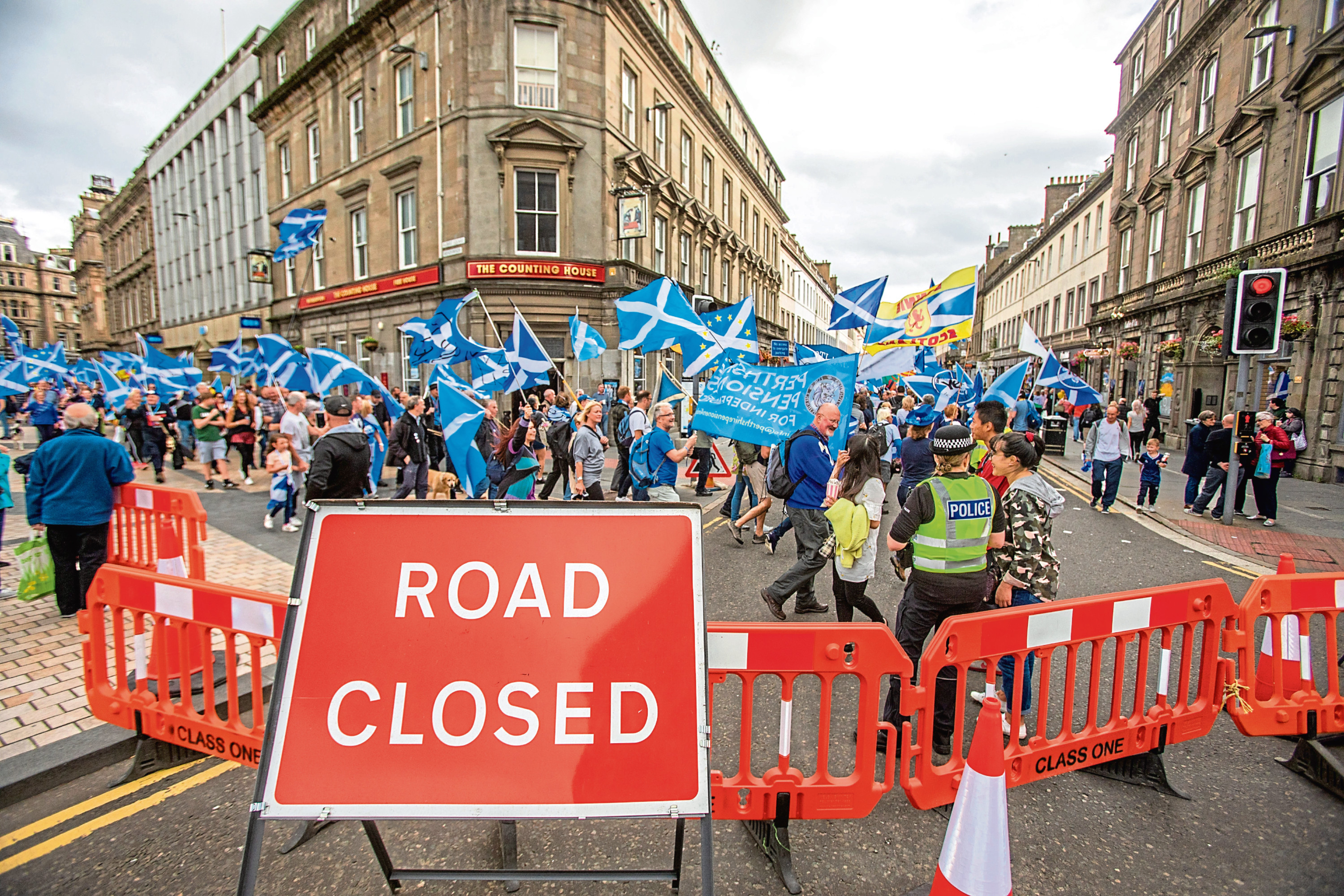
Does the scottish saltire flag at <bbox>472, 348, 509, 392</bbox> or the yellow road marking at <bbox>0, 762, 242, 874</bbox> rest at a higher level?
the scottish saltire flag at <bbox>472, 348, 509, 392</bbox>

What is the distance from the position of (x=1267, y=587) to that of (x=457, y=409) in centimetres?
647

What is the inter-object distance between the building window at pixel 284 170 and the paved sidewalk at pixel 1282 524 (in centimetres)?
3303

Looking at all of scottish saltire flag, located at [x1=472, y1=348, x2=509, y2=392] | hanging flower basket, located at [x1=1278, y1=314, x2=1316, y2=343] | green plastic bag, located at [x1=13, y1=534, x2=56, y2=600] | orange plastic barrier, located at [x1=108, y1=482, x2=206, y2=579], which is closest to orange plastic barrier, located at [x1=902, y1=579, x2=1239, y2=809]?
orange plastic barrier, located at [x1=108, y1=482, x2=206, y2=579]

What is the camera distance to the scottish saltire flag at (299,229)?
469 inches

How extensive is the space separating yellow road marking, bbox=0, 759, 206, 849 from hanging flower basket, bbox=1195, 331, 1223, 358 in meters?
19.1

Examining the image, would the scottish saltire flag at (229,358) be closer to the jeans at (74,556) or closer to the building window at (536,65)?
the building window at (536,65)

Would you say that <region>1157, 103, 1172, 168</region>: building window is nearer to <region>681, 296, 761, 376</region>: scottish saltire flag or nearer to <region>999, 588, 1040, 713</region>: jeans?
<region>681, 296, 761, 376</region>: scottish saltire flag

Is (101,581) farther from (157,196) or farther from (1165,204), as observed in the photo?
(157,196)

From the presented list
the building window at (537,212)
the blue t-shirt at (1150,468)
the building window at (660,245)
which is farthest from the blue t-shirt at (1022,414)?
the building window at (660,245)

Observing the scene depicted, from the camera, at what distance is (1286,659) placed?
3.45m

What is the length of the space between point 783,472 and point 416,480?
584cm

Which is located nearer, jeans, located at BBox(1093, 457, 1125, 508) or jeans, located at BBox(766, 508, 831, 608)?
jeans, located at BBox(766, 508, 831, 608)

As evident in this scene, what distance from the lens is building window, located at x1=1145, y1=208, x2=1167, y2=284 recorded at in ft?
69.4

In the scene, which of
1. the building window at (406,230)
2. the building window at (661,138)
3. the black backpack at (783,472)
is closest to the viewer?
the black backpack at (783,472)
